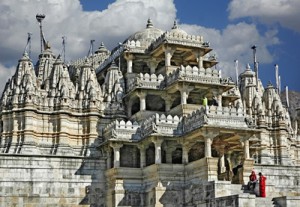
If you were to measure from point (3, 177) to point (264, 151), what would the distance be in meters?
26.3

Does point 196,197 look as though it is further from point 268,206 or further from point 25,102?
point 25,102

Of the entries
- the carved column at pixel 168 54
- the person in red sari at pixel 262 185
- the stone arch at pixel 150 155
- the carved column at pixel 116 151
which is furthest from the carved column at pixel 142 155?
the person in red sari at pixel 262 185

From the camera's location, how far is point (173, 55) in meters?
50.8

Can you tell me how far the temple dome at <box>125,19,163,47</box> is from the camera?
172ft

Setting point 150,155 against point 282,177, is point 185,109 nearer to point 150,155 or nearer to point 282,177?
point 150,155

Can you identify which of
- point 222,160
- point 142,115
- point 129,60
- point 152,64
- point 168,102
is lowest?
point 222,160

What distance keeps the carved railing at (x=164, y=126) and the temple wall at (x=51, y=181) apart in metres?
5.74

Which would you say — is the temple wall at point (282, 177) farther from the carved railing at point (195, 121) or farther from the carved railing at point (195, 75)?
the carved railing at point (195, 75)

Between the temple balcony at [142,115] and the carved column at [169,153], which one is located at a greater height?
the temple balcony at [142,115]

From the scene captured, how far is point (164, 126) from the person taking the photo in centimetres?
4128

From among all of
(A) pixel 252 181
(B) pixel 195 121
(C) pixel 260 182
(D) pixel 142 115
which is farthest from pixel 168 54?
(C) pixel 260 182

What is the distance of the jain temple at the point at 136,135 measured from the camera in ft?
130

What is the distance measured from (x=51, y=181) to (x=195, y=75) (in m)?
13.5

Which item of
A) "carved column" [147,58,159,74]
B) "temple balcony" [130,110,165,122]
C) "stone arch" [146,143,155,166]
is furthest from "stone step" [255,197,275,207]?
"carved column" [147,58,159,74]
